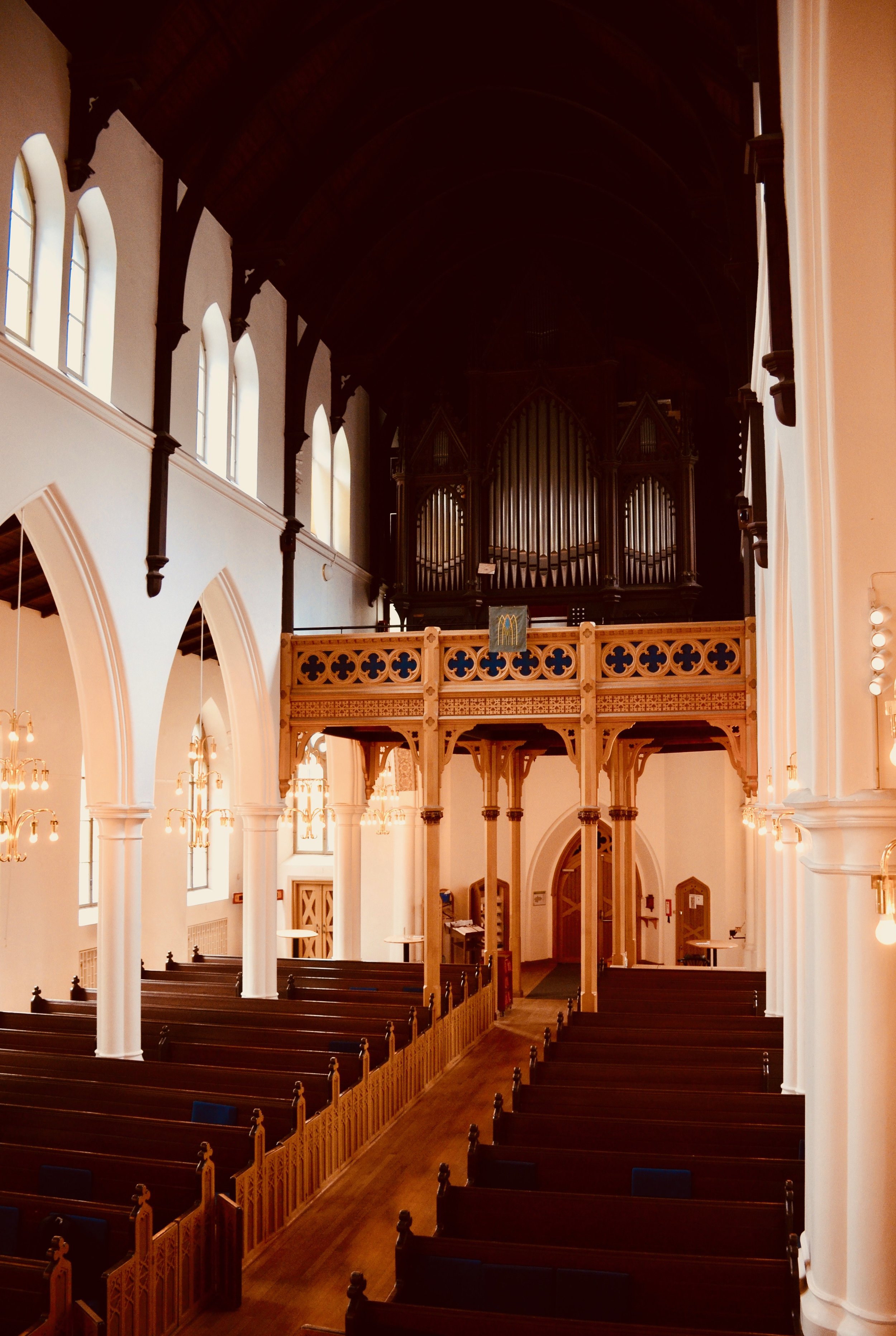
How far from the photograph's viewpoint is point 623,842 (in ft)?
61.0

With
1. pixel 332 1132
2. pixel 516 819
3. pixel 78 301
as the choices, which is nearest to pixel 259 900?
pixel 332 1132

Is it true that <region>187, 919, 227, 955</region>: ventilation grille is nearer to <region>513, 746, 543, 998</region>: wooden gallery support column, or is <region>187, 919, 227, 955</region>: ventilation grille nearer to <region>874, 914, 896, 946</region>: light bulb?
<region>513, 746, 543, 998</region>: wooden gallery support column

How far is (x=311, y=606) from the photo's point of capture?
16688mm

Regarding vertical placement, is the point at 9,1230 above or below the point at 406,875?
below

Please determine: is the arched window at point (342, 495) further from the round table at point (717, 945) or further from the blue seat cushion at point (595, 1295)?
the blue seat cushion at point (595, 1295)

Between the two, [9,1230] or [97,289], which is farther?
[97,289]

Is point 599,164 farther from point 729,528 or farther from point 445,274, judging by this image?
point 729,528

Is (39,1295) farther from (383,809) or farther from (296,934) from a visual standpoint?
(296,934)

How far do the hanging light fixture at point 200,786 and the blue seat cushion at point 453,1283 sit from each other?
7.10 m

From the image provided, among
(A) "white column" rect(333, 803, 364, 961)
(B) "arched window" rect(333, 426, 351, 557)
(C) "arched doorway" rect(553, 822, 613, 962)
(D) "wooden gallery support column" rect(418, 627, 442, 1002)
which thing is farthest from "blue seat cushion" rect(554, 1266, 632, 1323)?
(C) "arched doorway" rect(553, 822, 613, 962)

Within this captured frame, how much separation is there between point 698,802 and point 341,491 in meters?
10.4

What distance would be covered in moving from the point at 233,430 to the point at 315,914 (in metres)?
12.9

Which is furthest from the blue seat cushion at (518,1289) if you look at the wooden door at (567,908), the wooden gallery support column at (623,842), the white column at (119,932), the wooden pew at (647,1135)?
the wooden door at (567,908)

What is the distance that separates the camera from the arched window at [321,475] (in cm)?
1711
